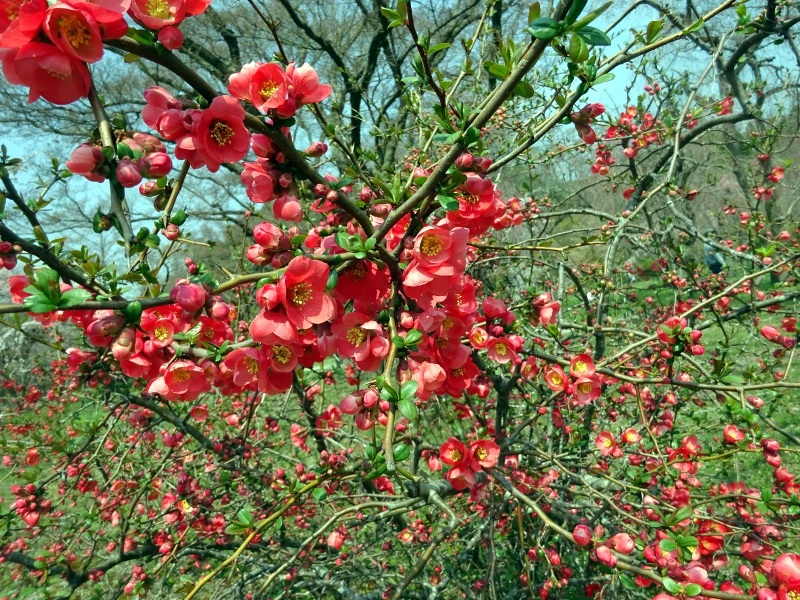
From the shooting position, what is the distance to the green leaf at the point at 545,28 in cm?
74

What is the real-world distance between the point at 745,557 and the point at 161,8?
2102 millimetres

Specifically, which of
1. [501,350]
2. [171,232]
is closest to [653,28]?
[501,350]

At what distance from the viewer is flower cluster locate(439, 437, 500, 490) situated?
1.60 m

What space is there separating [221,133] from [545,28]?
0.57 metres

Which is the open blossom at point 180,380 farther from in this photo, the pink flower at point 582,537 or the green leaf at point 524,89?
the pink flower at point 582,537

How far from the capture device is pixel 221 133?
2.90 feet

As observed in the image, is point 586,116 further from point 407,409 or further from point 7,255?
point 7,255

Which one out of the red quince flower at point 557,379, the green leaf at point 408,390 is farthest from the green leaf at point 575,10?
the red quince flower at point 557,379

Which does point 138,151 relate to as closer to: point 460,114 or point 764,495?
point 460,114

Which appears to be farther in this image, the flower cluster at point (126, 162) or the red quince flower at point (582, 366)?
the red quince flower at point (582, 366)

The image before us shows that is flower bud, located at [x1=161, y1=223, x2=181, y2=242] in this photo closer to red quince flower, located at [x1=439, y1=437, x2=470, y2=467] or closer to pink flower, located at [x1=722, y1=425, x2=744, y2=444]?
red quince flower, located at [x1=439, y1=437, x2=470, y2=467]

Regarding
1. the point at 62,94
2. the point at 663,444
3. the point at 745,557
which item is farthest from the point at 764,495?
the point at 62,94

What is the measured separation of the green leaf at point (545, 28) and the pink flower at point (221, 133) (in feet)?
1.58

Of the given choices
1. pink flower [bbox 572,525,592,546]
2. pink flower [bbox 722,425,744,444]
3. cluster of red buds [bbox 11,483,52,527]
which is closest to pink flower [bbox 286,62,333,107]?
pink flower [bbox 572,525,592,546]
